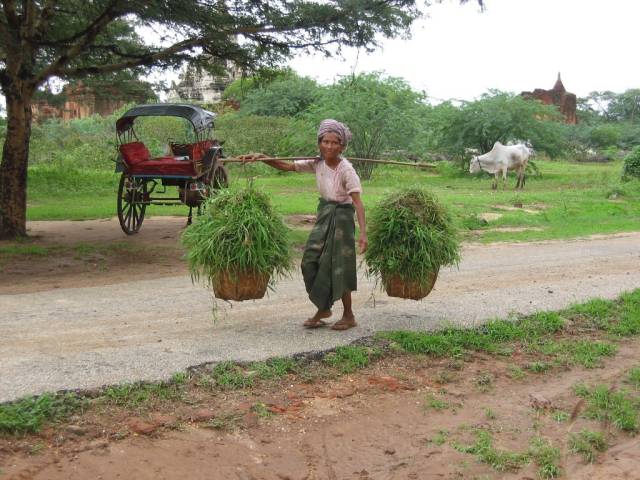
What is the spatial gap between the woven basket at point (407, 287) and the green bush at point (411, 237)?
38 mm

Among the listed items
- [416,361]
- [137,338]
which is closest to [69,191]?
[137,338]

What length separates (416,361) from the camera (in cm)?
561

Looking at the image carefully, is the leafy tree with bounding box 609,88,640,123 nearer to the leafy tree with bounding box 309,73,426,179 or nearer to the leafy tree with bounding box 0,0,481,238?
the leafy tree with bounding box 309,73,426,179

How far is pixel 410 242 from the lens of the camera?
597 cm

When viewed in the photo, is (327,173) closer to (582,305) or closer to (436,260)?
(436,260)

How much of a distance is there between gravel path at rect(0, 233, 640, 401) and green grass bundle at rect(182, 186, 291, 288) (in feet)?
2.11

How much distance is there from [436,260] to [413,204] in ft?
1.84

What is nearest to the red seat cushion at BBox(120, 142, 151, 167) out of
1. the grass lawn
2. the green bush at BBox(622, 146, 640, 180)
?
the grass lawn

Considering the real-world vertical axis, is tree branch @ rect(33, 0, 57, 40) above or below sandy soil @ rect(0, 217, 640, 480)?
above

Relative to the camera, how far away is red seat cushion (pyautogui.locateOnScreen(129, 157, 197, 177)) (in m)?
11.0

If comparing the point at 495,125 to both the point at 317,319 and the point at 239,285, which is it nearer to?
the point at 317,319

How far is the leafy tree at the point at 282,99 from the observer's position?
3691 centimetres

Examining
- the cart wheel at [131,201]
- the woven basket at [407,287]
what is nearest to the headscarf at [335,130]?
the woven basket at [407,287]

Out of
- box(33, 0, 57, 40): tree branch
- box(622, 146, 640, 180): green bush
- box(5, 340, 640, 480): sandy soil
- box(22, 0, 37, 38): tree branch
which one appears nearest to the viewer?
box(5, 340, 640, 480): sandy soil
